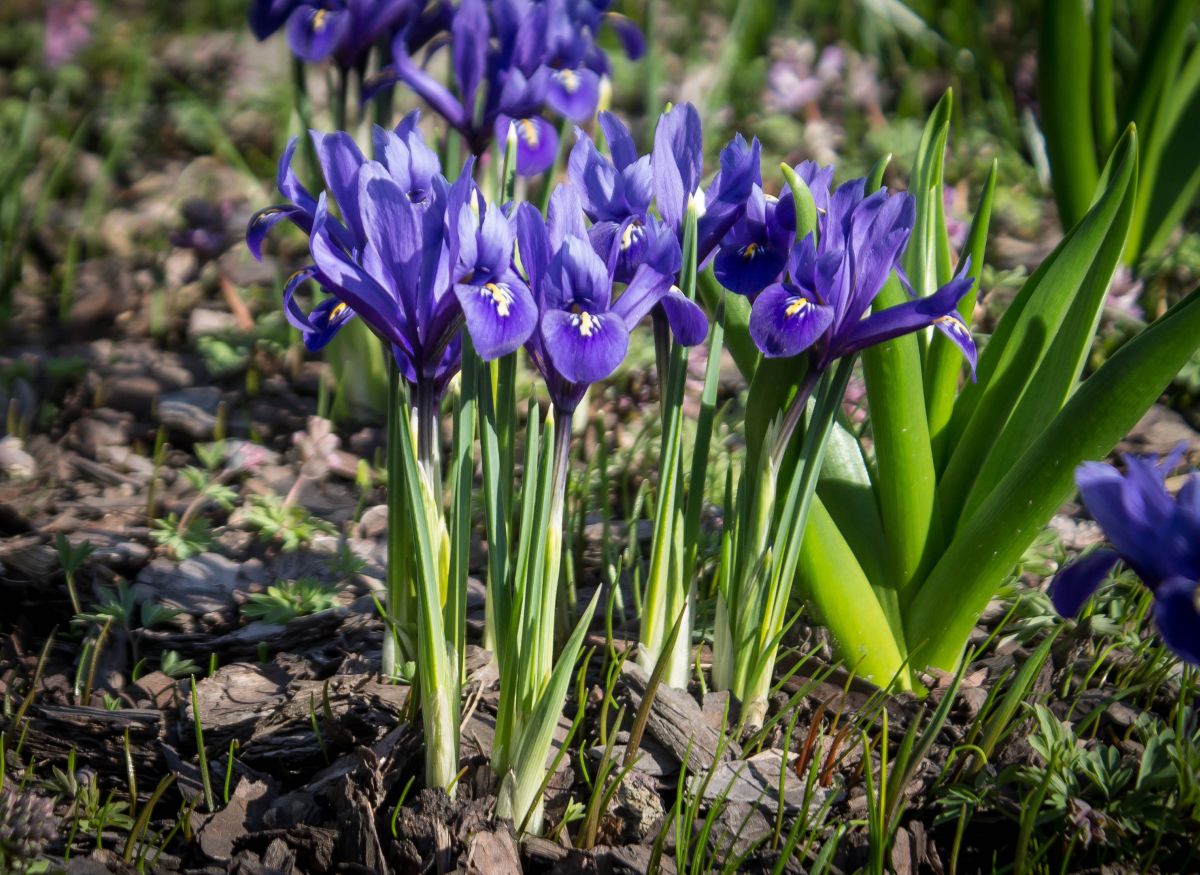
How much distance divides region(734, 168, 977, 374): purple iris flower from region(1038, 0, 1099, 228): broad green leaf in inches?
74.4

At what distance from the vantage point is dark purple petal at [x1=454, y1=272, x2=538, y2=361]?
1368mm

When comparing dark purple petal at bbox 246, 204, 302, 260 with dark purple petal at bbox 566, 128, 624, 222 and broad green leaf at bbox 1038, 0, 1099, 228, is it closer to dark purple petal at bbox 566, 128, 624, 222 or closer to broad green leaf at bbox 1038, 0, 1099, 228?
dark purple petal at bbox 566, 128, 624, 222

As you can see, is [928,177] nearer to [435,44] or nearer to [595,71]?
[595,71]

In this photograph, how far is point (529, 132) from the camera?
2.62 metres

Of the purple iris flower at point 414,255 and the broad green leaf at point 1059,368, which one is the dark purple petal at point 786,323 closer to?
the purple iris flower at point 414,255

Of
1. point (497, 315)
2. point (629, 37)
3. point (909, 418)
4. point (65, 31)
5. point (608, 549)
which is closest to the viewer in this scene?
point (497, 315)

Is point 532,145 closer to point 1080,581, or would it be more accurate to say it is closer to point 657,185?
point 657,185

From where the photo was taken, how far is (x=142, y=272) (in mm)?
3680

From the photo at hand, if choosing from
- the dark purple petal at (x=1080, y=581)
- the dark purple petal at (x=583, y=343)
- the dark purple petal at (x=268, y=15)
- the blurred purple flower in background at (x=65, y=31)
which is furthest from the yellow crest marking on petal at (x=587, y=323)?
the blurred purple flower in background at (x=65, y=31)

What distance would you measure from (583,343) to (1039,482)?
81 cm

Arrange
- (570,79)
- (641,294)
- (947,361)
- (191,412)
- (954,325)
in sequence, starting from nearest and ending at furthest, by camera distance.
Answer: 1. (641,294)
2. (954,325)
3. (947,361)
4. (570,79)
5. (191,412)

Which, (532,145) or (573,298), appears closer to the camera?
(573,298)

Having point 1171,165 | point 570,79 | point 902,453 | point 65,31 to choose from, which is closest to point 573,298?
point 902,453

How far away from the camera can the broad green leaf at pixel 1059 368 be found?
184 centimetres
